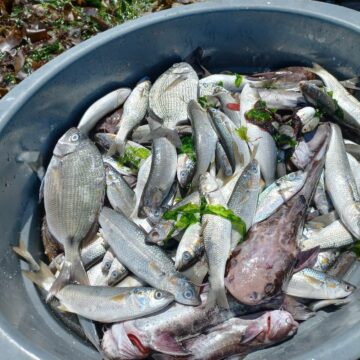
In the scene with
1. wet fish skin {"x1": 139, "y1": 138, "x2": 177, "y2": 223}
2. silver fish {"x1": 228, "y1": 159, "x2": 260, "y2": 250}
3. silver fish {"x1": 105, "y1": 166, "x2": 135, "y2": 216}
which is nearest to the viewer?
silver fish {"x1": 228, "y1": 159, "x2": 260, "y2": 250}

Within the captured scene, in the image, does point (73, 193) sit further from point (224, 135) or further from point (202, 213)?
point (224, 135)

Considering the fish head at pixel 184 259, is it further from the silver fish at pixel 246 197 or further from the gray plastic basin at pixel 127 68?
the gray plastic basin at pixel 127 68

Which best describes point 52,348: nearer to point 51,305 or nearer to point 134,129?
point 51,305

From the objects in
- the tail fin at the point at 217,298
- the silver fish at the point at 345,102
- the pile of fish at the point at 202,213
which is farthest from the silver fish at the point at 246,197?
the silver fish at the point at 345,102

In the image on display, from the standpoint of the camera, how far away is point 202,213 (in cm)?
224

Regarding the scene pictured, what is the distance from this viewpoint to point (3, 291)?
2223 millimetres

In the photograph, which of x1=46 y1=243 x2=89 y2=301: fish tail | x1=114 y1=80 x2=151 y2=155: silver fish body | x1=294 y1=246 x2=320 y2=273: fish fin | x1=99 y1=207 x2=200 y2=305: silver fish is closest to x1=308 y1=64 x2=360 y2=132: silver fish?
x1=294 y1=246 x2=320 y2=273: fish fin

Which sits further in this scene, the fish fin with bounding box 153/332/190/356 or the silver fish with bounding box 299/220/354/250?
the silver fish with bounding box 299/220/354/250

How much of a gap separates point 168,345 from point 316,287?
2.45 ft

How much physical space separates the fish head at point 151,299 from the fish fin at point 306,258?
2.09 ft

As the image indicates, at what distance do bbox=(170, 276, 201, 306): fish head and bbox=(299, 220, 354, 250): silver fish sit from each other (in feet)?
2.06

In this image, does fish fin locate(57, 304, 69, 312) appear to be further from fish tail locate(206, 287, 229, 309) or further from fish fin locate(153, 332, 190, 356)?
fish tail locate(206, 287, 229, 309)

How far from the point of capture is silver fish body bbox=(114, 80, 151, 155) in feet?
9.10

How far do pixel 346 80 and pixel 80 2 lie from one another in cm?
268
